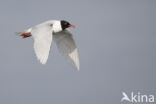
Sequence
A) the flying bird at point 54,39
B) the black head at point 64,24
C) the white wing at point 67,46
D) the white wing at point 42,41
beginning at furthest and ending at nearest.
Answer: the white wing at point 67,46, the black head at point 64,24, the flying bird at point 54,39, the white wing at point 42,41

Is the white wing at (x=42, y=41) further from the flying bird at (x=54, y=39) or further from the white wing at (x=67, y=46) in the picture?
the white wing at (x=67, y=46)

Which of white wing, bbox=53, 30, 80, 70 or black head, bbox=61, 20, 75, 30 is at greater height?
black head, bbox=61, 20, 75, 30

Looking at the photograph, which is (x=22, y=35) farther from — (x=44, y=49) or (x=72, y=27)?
(x=44, y=49)

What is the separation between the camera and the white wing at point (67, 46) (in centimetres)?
2314

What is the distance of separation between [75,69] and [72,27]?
5.82 ft

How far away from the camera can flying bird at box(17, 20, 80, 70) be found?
19.1 meters

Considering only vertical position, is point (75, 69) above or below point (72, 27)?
below

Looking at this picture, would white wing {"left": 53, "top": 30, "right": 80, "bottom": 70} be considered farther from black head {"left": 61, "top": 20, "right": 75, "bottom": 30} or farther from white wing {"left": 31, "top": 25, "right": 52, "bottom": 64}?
white wing {"left": 31, "top": 25, "right": 52, "bottom": 64}

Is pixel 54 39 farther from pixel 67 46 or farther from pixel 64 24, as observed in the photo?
pixel 64 24

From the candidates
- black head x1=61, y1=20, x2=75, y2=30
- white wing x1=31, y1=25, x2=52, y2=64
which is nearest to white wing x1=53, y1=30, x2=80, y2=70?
black head x1=61, y1=20, x2=75, y2=30

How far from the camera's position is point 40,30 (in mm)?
20562

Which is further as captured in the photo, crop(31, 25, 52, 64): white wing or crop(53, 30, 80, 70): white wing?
crop(53, 30, 80, 70): white wing

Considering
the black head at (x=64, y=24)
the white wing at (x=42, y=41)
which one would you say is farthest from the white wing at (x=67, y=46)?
the white wing at (x=42, y=41)

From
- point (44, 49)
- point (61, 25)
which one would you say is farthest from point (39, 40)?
point (61, 25)
